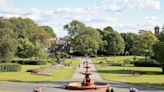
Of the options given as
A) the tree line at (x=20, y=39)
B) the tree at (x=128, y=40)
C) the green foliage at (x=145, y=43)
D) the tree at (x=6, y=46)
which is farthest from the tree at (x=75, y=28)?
the tree at (x=6, y=46)

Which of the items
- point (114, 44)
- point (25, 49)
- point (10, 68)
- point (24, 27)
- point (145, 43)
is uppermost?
point (24, 27)

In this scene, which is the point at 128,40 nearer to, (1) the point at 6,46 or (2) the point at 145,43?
(2) the point at 145,43

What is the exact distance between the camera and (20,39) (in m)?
124

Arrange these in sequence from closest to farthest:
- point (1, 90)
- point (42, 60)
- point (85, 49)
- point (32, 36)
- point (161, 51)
Answer: point (1, 90)
point (161, 51)
point (42, 60)
point (32, 36)
point (85, 49)

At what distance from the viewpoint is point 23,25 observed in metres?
148

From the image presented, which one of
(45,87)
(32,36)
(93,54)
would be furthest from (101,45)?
(45,87)

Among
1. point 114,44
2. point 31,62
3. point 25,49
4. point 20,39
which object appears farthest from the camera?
point 114,44

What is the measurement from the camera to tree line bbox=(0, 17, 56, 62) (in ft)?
302

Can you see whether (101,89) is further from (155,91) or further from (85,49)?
(85,49)

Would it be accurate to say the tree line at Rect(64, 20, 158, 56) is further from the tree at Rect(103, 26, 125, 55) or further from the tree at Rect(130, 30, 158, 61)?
the tree at Rect(130, 30, 158, 61)

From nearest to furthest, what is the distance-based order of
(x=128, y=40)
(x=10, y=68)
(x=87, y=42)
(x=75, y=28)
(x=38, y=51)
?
(x=10, y=68)
(x=38, y=51)
(x=87, y=42)
(x=128, y=40)
(x=75, y=28)

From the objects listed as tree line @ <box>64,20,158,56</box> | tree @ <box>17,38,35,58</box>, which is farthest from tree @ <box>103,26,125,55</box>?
tree @ <box>17,38,35,58</box>

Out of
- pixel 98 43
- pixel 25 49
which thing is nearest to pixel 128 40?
pixel 98 43

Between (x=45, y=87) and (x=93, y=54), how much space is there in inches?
4372
